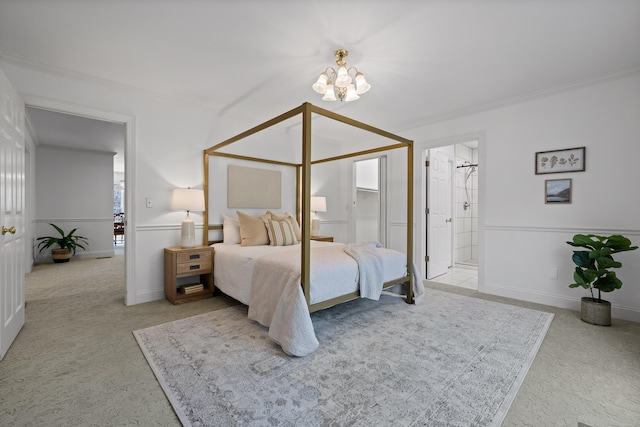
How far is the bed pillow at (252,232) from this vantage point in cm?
363

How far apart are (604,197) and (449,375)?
2.73 metres

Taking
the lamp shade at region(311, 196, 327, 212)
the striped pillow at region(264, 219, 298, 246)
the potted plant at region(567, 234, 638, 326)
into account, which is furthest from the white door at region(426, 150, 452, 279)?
the striped pillow at region(264, 219, 298, 246)

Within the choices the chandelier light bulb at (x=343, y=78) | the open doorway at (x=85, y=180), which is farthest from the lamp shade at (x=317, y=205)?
the open doorway at (x=85, y=180)

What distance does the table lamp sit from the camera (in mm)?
3383

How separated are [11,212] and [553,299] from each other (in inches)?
211

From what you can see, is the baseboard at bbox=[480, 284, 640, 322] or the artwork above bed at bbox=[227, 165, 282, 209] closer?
the baseboard at bbox=[480, 284, 640, 322]

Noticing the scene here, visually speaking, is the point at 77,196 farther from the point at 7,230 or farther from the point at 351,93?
the point at 351,93

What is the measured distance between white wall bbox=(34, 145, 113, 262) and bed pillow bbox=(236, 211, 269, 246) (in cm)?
516

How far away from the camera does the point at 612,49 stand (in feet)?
8.13

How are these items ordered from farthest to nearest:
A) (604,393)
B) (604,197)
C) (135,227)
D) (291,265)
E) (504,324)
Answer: (135,227) → (604,197) → (504,324) → (291,265) → (604,393)

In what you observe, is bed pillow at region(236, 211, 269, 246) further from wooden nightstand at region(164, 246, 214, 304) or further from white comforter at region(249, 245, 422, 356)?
white comforter at region(249, 245, 422, 356)

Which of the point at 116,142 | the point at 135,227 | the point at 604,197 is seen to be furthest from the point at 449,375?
Result: the point at 116,142

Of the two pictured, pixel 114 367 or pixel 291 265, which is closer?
pixel 114 367

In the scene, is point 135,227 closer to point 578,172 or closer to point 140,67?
point 140,67
